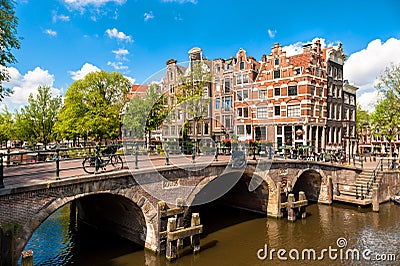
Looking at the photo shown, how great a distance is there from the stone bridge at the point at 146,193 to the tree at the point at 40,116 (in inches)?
632

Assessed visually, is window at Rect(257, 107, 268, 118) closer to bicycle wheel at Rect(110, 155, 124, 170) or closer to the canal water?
the canal water

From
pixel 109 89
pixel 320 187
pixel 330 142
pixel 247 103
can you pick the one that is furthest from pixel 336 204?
pixel 109 89

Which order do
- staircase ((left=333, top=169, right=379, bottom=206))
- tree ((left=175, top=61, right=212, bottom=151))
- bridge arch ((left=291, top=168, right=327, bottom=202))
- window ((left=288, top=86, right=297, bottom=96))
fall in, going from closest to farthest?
1. staircase ((left=333, top=169, right=379, bottom=206))
2. bridge arch ((left=291, top=168, right=327, bottom=202))
3. tree ((left=175, top=61, right=212, bottom=151))
4. window ((left=288, top=86, right=297, bottom=96))

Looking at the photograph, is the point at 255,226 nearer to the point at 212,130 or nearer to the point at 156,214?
the point at 156,214

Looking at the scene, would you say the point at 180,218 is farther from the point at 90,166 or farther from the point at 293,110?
the point at 293,110

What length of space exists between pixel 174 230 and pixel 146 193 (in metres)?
1.78

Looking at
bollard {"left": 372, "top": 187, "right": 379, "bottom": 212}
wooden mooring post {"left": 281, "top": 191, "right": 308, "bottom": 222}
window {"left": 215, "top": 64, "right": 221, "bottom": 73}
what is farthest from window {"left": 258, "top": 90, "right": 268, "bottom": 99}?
wooden mooring post {"left": 281, "top": 191, "right": 308, "bottom": 222}

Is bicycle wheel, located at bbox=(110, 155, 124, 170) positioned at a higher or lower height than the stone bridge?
higher

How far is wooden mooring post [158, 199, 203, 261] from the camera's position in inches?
440

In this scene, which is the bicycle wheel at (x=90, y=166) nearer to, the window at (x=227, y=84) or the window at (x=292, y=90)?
the window at (x=292, y=90)

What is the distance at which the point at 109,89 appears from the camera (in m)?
30.3

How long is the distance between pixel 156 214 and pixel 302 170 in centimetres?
1157

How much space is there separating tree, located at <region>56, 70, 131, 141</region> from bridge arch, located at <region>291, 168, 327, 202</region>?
17.9 metres

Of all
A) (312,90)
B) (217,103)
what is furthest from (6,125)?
(312,90)
